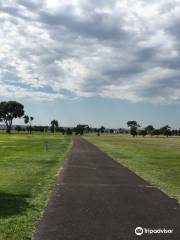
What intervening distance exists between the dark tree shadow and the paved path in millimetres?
680

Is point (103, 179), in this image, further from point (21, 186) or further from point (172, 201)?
point (172, 201)

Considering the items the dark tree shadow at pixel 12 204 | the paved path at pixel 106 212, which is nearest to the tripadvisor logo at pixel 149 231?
the paved path at pixel 106 212

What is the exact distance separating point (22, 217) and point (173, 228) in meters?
3.22

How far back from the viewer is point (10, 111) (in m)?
179

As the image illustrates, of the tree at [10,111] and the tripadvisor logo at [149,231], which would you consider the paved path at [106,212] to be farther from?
the tree at [10,111]

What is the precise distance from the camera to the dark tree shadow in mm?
9883

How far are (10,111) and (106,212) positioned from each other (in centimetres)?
17273

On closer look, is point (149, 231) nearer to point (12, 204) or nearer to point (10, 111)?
point (12, 204)

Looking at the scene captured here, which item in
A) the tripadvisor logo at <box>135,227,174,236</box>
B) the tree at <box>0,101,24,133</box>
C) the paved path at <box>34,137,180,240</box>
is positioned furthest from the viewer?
the tree at <box>0,101,24,133</box>

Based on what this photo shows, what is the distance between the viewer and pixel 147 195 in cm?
1270

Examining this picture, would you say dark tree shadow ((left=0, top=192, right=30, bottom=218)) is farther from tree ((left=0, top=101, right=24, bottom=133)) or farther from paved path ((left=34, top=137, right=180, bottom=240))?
tree ((left=0, top=101, right=24, bottom=133))

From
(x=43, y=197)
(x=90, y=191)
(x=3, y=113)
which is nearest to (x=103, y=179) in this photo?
(x=90, y=191)

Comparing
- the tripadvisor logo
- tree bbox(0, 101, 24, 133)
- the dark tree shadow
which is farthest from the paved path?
tree bbox(0, 101, 24, 133)

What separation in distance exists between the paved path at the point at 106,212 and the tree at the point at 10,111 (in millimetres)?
165397
